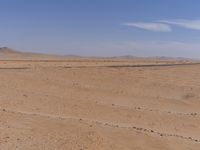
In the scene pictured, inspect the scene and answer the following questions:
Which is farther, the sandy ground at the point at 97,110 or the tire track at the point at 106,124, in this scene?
the tire track at the point at 106,124

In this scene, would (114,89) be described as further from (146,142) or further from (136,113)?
(146,142)

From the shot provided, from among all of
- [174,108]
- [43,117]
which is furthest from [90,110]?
[174,108]

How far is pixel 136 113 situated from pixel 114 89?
595 centimetres

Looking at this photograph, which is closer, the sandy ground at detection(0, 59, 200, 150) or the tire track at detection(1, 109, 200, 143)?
the sandy ground at detection(0, 59, 200, 150)

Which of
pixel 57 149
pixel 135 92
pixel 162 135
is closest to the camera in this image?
pixel 57 149

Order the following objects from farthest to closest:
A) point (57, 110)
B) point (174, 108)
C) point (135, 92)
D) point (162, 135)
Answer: point (135, 92) < point (174, 108) < point (57, 110) < point (162, 135)

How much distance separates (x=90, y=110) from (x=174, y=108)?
14.0 ft

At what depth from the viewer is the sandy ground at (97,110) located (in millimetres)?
12359

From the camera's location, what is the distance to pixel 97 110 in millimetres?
17891

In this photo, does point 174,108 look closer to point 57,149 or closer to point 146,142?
point 146,142

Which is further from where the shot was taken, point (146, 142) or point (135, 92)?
point (135, 92)

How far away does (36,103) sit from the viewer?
713 inches

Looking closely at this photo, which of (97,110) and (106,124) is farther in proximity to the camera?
(97,110)

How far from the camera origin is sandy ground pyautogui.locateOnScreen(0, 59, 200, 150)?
40.5 ft
